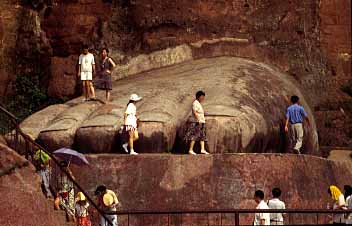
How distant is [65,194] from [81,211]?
65cm

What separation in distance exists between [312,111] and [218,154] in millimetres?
4849

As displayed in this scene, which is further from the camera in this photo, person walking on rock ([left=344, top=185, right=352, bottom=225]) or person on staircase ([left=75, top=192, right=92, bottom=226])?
person on staircase ([left=75, top=192, right=92, bottom=226])

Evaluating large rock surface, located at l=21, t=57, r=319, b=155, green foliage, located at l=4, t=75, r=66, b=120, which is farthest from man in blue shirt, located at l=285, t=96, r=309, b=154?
green foliage, located at l=4, t=75, r=66, b=120

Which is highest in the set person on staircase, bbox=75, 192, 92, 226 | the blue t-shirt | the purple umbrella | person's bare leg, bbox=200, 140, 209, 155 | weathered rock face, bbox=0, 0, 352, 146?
weathered rock face, bbox=0, 0, 352, 146

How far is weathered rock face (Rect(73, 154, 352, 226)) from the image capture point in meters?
17.2

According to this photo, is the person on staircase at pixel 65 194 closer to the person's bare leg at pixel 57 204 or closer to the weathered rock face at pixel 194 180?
the person's bare leg at pixel 57 204

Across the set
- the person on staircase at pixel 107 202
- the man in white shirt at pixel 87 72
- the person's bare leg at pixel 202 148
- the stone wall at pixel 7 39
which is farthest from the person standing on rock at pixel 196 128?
the stone wall at pixel 7 39

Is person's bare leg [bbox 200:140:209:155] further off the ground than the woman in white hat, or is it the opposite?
the woman in white hat

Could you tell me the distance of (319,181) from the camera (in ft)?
59.9

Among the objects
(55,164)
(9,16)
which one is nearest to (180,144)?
(55,164)

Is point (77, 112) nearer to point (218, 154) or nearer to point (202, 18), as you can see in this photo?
point (218, 154)

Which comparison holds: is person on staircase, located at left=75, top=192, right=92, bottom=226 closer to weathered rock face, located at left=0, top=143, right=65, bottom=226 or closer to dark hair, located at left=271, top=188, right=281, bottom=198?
weathered rock face, located at left=0, top=143, right=65, bottom=226

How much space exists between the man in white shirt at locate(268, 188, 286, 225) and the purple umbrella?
8.97 feet

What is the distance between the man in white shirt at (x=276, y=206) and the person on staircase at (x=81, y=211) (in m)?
2.37
